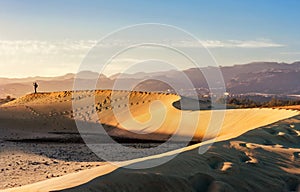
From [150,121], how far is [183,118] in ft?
8.03

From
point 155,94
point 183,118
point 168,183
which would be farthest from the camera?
point 155,94

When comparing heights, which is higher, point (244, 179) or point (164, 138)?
point (244, 179)

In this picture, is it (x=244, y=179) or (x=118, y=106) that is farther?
(x=118, y=106)

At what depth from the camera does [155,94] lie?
112 feet

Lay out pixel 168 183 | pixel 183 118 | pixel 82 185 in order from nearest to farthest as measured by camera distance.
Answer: pixel 82 185 → pixel 168 183 → pixel 183 118

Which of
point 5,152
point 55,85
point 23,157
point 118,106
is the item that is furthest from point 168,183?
point 55,85

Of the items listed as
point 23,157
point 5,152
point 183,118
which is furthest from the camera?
point 183,118

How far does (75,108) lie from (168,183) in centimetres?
2689

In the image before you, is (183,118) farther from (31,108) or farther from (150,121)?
(31,108)

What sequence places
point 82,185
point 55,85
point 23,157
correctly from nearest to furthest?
point 82,185 → point 23,157 → point 55,85

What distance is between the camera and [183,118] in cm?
2567

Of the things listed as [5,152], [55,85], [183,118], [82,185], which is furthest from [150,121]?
[55,85]

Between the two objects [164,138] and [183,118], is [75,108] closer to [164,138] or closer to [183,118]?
[183,118]

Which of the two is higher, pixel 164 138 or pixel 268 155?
pixel 268 155
